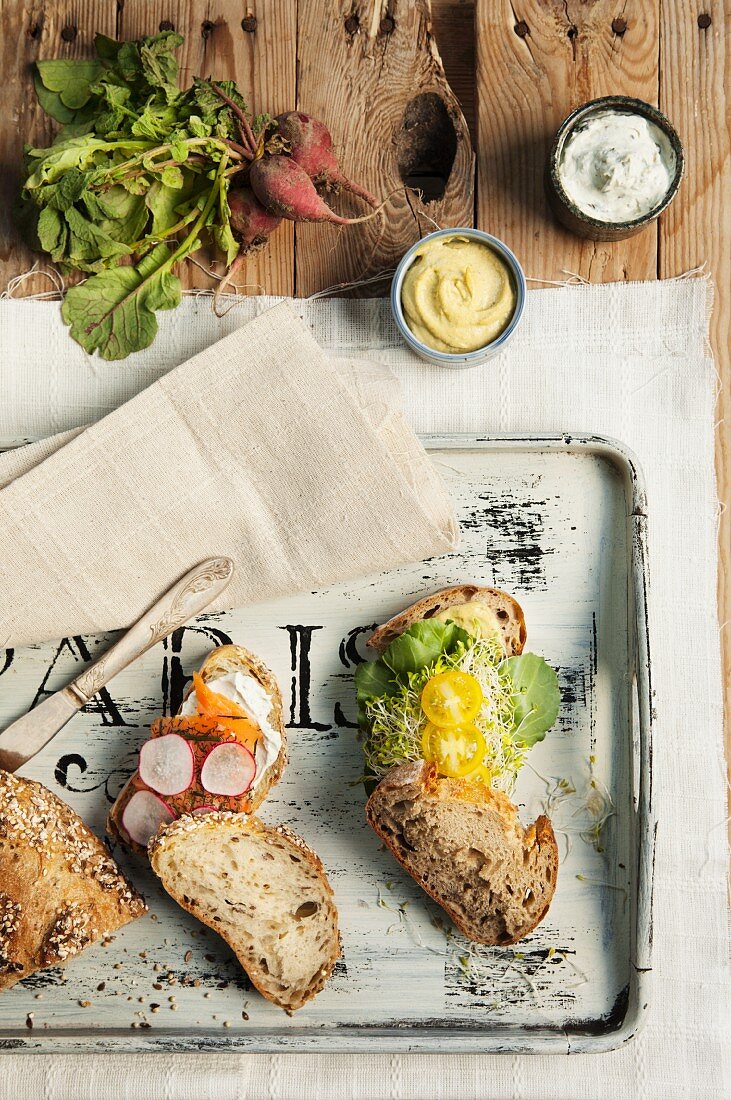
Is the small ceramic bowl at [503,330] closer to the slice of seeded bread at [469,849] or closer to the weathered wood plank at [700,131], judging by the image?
the weathered wood plank at [700,131]

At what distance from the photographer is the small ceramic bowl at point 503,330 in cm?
228

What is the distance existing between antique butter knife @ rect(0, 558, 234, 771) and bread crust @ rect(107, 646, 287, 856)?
0.47ft

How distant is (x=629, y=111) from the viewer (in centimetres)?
232

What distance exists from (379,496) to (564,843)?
3.35 feet

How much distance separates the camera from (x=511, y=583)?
2.41 meters

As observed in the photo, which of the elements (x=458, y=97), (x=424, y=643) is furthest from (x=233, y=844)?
(x=458, y=97)

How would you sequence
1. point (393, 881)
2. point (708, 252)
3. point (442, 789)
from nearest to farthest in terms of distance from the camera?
point (442, 789) → point (393, 881) → point (708, 252)

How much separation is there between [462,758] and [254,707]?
53 centimetres

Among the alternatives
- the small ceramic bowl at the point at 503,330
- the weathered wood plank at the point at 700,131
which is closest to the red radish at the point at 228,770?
the small ceramic bowl at the point at 503,330

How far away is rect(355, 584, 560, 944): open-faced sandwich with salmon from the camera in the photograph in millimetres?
2162

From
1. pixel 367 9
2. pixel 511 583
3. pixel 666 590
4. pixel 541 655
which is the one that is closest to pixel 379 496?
pixel 511 583

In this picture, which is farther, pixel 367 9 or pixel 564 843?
pixel 367 9

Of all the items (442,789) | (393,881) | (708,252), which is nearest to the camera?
(442,789)

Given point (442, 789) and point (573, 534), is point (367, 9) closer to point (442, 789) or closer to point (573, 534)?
point (573, 534)
